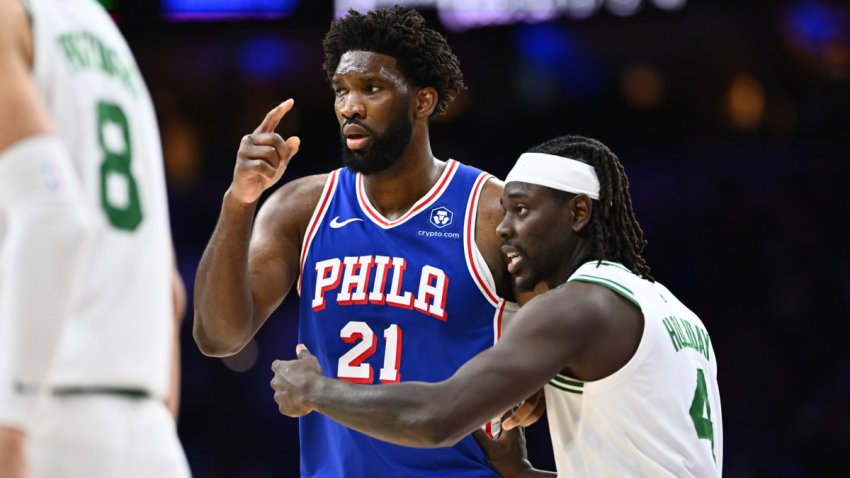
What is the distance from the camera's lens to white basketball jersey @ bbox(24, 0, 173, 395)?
2.70 meters

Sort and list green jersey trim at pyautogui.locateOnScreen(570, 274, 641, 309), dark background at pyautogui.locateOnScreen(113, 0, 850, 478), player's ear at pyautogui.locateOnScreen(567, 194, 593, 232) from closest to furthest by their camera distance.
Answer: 1. green jersey trim at pyautogui.locateOnScreen(570, 274, 641, 309)
2. player's ear at pyautogui.locateOnScreen(567, 194, 593, 232)
3. dark background at pyautogui.locateOnScreen(113, 0, 850, 478)

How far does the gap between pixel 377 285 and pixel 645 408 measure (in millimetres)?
1296

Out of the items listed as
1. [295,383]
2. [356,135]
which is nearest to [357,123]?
[356,135]

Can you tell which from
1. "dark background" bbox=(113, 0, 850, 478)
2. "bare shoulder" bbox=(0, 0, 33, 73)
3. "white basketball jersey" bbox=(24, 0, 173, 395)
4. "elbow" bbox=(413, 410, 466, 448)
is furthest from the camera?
"dark background" bbox=(113, 0, 850, 478)

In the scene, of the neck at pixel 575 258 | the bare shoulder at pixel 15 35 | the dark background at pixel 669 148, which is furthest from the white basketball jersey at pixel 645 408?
the dark background at pixel 669 148

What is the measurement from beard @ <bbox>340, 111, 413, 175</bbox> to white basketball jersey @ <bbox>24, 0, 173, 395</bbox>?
1912mm

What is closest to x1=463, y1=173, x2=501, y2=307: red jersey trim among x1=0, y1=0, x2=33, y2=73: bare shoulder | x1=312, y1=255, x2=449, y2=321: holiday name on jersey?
x1=312, y1=255, x2=449, y2=321: holiday name on jersey

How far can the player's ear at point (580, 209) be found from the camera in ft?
13.8

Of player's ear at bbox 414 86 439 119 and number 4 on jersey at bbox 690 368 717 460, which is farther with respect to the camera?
player's ear at bbox 414 86 439 119

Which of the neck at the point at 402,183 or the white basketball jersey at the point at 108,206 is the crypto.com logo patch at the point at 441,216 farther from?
the white basketball jersey at the point at 108,206

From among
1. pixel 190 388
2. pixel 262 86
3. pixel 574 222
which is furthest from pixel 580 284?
pixel 262 86

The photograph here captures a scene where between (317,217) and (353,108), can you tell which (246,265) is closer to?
(317,217)

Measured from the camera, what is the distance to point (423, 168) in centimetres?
496

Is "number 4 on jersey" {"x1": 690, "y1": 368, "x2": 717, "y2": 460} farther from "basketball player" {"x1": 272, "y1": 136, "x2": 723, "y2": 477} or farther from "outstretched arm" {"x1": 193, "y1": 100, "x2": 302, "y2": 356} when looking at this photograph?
Result: "outstretched arm" {"x1": 193, "y1": 100, "x2": 302, "y2": 356}
